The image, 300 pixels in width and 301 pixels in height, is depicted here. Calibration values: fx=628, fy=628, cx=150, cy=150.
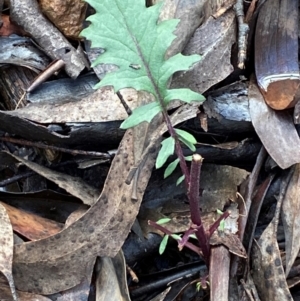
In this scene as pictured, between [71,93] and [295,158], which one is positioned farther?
[71,93]

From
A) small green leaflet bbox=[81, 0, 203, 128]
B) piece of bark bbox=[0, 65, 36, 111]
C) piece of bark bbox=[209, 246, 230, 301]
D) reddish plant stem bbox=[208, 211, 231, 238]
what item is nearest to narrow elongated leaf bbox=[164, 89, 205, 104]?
small green leaflet bbox=[81, 0, 203, 128]

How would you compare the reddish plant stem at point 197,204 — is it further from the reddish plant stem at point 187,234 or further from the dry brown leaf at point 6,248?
the dry brown leaf at point 6,248

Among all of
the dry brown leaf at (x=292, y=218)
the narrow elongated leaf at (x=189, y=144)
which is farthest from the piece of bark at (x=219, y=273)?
the narrow elongated leaf at (x=189, y=144)

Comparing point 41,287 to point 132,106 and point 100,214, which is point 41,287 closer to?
point 100,214

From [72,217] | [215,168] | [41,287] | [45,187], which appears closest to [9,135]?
[45,187]

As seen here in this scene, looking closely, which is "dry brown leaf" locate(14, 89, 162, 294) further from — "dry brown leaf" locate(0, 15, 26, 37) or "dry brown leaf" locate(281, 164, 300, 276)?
"dry brown leaf" locate(0, 15, 26, 37)

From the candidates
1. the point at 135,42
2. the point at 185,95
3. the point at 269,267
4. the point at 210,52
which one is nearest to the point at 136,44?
the point at 135,42
